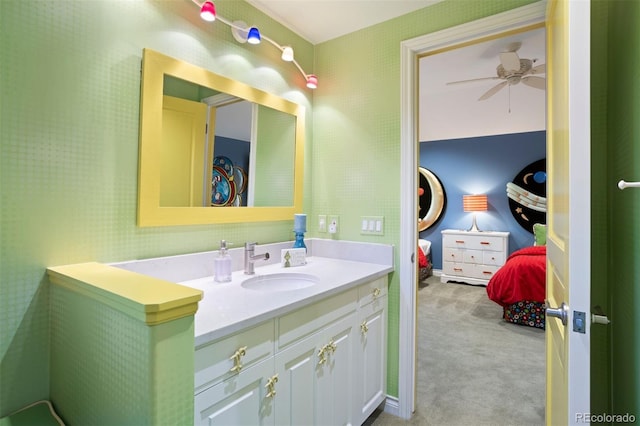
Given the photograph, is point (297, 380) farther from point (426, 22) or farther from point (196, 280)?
point (426, 22)

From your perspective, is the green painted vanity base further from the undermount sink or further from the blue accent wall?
the blue accent wall

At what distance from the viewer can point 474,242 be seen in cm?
531

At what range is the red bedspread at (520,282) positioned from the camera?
339 cm

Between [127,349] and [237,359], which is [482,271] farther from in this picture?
[127,349]

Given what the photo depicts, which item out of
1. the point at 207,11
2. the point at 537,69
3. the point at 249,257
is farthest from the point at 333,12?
the point at 537,69

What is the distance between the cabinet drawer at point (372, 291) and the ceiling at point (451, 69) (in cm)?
162

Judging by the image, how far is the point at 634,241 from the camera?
107cm

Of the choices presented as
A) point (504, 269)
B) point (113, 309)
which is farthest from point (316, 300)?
point (504, 269)

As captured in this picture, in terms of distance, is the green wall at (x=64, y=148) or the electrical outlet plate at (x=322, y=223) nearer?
the green wall at (x=64, y=148)

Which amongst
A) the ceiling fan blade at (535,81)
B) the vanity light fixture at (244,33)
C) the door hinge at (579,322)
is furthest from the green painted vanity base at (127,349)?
the ceiling fan blade at (535,81)

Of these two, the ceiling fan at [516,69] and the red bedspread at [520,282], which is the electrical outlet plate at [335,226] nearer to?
the ceiling fan at [516,69]

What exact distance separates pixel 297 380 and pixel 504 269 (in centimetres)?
310

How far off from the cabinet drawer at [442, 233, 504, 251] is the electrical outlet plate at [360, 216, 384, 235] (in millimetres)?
3780

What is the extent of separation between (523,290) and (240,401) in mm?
3298
